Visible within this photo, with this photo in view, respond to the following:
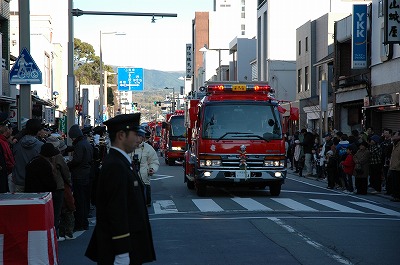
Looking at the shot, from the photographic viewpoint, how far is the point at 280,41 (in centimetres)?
6738

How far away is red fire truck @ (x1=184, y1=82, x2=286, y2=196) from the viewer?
20.0 meters

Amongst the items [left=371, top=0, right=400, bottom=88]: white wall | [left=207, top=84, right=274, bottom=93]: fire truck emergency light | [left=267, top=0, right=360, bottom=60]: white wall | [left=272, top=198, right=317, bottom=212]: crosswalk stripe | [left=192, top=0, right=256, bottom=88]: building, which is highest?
[left=192, top=0, right=256, bottom=88]: building

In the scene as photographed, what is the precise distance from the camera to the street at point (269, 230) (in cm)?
1090

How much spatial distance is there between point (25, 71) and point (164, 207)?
5.00 m

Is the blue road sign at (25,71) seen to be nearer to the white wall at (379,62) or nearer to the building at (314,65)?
the white wall at (379,62)

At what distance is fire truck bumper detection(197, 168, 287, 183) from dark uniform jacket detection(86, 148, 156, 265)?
45.6 ft

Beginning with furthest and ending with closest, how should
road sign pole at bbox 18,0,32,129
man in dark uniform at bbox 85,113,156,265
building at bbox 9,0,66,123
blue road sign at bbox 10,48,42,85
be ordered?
building at bbox 9,0,66,123 → road sign pole at bbox 18,0,32,129 → blue road sign at bbox 10,48,42,85 → man in dark uniform at bbox 85,113,156,265

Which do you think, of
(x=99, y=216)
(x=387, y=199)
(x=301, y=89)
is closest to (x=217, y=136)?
(x=387, y=199)

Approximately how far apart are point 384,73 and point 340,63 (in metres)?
8.21

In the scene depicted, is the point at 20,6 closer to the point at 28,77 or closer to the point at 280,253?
the point at 28,77

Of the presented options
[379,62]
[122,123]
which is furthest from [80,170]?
[379,62]

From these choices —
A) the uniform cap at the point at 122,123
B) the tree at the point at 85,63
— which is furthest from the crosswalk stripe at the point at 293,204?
the tree at the point at 85,63

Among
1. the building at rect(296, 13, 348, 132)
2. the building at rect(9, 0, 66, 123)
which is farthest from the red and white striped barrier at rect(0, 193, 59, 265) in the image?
the building at rect(296, 13, 348, 132)

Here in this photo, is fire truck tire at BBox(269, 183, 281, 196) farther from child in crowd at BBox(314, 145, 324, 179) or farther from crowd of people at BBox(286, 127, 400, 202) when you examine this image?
child in crowd at BBox(314, 145, 324, 179)
